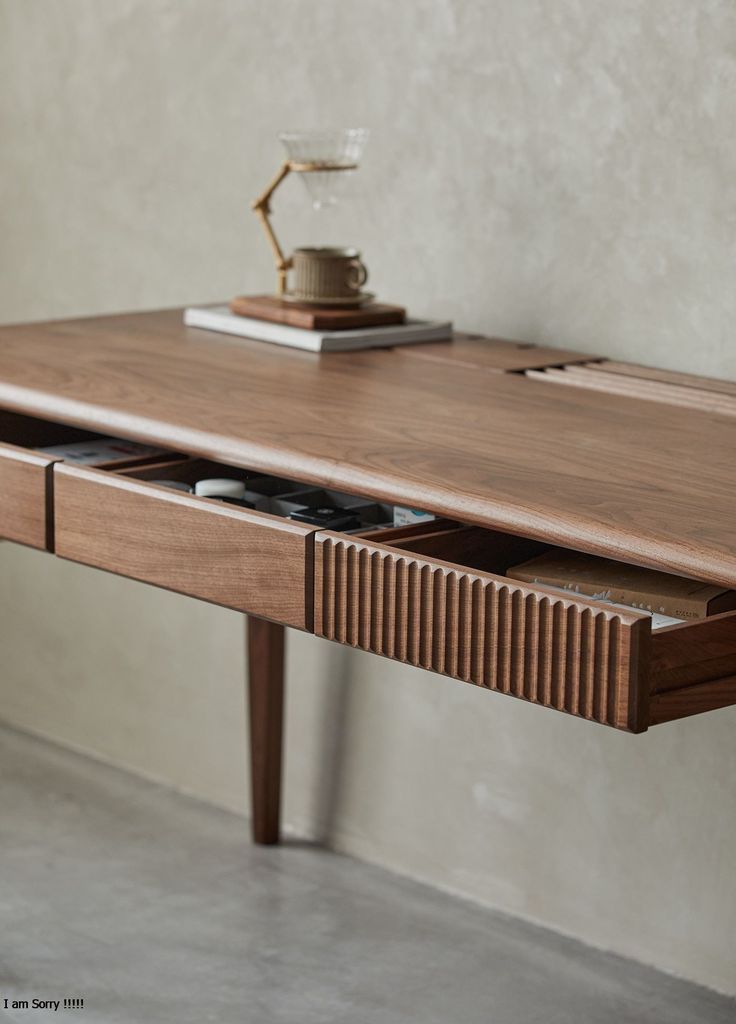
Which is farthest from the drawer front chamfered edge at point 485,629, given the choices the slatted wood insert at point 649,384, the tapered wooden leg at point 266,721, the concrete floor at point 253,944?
the tapered wooden leg at point 266,721

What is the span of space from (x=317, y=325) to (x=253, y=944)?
0.83 m

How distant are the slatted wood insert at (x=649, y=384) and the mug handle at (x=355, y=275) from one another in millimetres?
289

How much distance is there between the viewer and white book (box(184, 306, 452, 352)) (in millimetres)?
1896

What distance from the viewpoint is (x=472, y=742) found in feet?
7.38

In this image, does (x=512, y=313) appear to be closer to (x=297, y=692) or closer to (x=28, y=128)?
(x=297, y=692)

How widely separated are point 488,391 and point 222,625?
0.97 metres

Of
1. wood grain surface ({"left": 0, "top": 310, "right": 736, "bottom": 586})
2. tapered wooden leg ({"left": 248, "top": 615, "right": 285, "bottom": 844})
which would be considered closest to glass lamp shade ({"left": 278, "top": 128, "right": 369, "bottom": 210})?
wood grain surface ({"left": 0, "top": 310, "right": 736, "bottom": 586})

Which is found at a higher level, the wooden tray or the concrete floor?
the wooden tray

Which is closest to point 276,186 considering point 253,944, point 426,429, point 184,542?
point 426,429

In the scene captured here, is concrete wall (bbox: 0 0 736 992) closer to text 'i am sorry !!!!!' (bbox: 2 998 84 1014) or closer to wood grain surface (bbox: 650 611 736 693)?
text 'i am sorry !!!!!' (bbox: 2 998 84 1014)

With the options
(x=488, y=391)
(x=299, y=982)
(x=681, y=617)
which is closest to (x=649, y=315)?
(x=488, y=391)

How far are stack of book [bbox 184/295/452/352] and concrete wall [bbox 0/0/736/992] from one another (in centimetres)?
17

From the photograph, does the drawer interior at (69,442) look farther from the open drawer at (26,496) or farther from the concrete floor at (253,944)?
the concrete floor at (253,944)

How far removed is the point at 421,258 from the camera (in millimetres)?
2180
